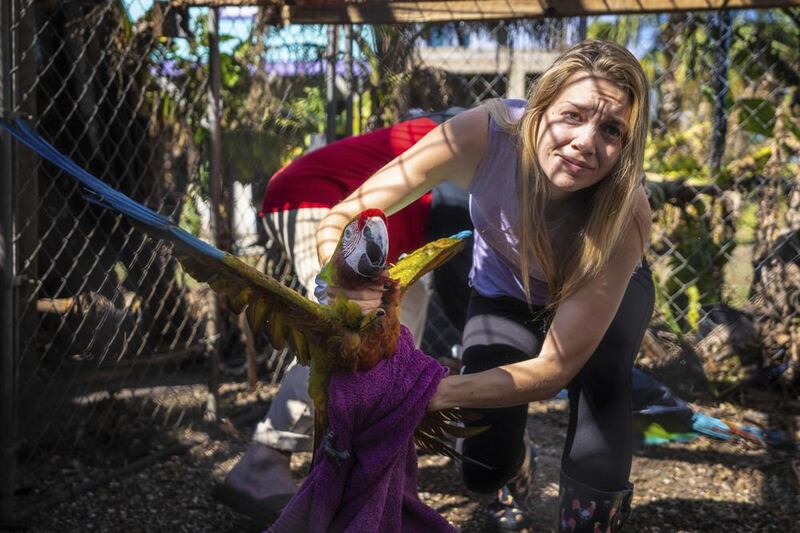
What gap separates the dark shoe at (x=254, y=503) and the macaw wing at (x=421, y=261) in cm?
95

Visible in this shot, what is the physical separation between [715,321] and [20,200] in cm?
292

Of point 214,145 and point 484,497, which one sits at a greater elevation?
point 214,145

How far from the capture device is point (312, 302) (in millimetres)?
1298

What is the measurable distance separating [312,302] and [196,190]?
7.19 feet

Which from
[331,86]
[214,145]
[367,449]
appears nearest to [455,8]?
[331,86]

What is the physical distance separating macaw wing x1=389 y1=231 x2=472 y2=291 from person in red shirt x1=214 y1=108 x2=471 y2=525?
716mm

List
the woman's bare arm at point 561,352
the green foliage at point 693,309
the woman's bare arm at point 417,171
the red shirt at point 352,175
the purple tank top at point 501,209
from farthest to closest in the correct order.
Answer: the green foliage at point 693,309, the red shirt at point 352,175, the purple tank top at point 501,209, the woman's bare arm at point 417,171, the woman's bare arm at point 561,352

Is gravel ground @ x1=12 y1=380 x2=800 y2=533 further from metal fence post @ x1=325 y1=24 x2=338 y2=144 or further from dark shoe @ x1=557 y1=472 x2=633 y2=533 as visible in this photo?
metal fence post @ x1=325 y1=24 x2=338 y2=144

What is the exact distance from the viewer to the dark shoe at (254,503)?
211 cm

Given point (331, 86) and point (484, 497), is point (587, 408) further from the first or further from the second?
point (331, 86)

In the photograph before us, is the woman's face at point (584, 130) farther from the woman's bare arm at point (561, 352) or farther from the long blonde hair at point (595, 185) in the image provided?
the woman's bare arm at point (561, 352)

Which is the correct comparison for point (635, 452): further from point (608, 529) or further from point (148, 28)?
point (148, 28)

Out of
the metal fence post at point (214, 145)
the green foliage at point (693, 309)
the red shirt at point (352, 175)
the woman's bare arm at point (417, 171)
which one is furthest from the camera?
the green foliage at point (693, 309)

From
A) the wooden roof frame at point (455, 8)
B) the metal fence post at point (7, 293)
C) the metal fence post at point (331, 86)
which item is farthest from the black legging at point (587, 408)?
the metal fence post at point (331, 86)
